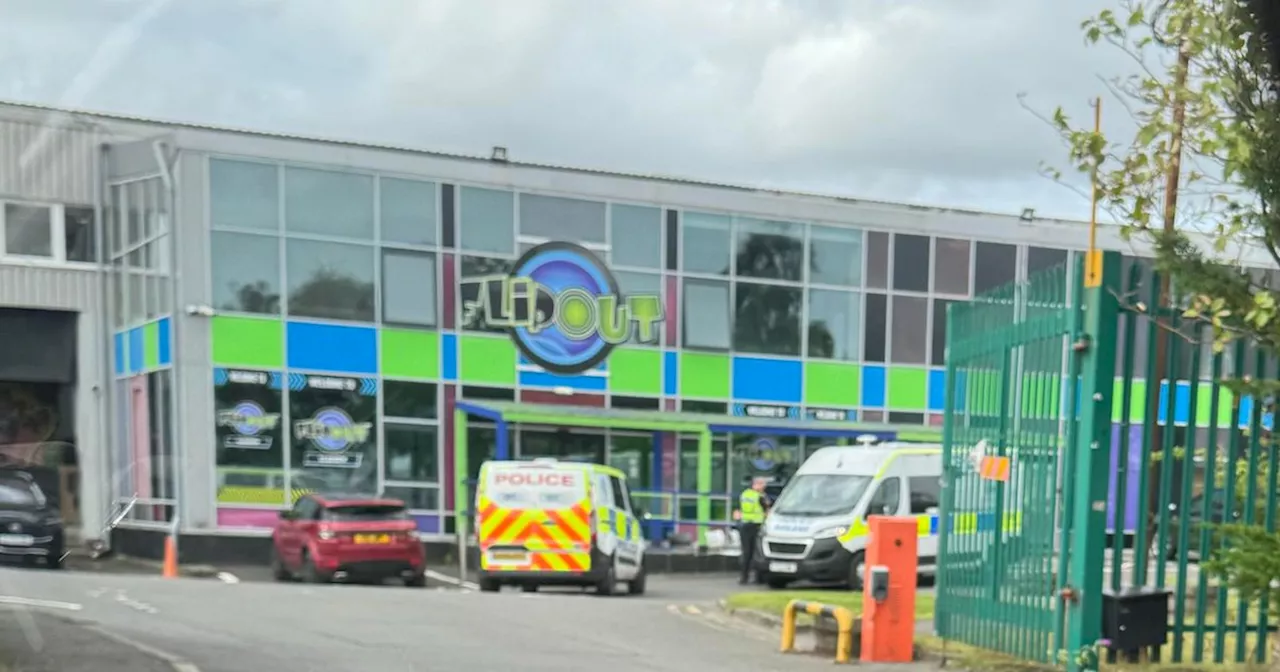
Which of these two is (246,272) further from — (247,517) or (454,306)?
(247,517)

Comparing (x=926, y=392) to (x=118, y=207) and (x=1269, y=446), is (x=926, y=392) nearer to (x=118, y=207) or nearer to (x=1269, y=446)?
(x=118, y=207)

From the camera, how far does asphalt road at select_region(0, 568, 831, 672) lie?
917 centimetres

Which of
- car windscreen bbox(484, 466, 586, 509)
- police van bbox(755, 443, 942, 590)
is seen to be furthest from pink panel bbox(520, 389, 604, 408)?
car windscreen bbox(484, 466, 586, 509)

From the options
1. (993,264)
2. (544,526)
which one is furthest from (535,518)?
(993,264)

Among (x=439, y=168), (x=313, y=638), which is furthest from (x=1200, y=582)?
(x=439, y=168)

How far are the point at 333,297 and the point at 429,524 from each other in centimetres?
490

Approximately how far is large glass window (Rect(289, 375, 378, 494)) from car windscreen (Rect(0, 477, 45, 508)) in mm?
13282

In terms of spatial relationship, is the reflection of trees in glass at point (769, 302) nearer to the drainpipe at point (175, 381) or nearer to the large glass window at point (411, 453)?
the large glass window at point (411, 453)

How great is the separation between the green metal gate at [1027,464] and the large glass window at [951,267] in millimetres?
20649

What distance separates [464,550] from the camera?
73.3 feet

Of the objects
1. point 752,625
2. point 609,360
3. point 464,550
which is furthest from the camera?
point 609,360

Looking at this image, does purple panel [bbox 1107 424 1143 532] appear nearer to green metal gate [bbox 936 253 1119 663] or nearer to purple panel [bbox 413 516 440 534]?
green metal gate [bbox 936 253 1119 663]

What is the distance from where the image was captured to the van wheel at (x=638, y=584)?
18.4m

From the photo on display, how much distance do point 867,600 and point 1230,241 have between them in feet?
11.9
